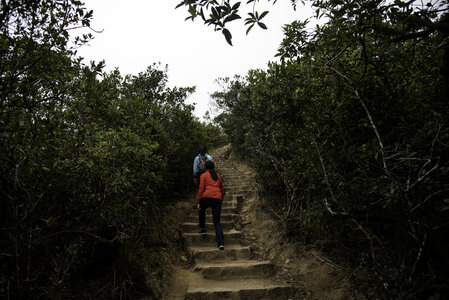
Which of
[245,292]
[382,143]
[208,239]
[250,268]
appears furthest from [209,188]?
[382,143]

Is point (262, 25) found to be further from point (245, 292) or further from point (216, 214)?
point (216, 214)

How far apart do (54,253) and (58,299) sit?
1.90ft

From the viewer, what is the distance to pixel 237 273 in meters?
4.99

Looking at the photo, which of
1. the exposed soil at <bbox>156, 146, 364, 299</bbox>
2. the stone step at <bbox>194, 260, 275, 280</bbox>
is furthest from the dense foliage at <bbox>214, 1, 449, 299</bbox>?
the stone step at <bbox>194, 260, 275, 280</bbox>

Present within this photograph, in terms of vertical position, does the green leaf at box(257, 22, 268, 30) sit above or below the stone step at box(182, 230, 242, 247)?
above

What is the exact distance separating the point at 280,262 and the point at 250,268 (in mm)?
717

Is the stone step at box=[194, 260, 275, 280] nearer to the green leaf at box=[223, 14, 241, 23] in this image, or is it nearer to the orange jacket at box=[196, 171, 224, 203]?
the orange jacket at box=[196, 171, 224, 203]

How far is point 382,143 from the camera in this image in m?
2.90

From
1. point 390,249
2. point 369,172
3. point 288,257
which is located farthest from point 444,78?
point 288,257

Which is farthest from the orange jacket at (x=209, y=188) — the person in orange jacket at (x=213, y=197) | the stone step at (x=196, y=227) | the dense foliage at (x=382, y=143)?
the dense foliage at (x=382, y=143)

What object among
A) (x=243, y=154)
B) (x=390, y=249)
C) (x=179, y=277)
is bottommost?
(x=179, y=277)

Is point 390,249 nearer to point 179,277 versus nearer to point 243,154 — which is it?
point 179,277

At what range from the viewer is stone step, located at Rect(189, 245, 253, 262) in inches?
221

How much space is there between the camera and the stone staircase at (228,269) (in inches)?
168
